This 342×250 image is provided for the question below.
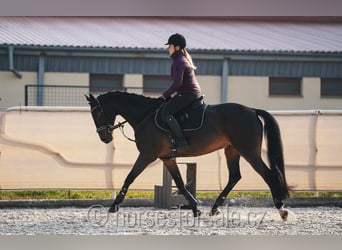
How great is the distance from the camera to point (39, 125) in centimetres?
865

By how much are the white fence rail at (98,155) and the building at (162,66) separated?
670cm

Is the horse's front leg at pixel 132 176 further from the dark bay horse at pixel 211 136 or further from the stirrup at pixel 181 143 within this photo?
the stirrup at pixel 181 143

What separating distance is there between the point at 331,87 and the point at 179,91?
10.6 meters

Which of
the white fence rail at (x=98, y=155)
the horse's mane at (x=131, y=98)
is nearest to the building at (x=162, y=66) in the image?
the white fence rail at (x=98, y=155)

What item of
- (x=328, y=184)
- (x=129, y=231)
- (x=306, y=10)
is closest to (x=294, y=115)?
(x=328, y=184)

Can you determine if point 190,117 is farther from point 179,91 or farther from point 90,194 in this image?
point 90,194

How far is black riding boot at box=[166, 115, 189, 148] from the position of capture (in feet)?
21.8

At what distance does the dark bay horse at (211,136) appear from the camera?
259 inches

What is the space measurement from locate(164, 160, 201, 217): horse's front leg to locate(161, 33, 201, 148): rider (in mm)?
327

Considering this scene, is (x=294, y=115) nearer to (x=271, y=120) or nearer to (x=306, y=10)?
(x=271, y=120)

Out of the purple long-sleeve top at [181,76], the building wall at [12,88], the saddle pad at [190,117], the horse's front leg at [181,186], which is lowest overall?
the horse's front leg at [181,186]

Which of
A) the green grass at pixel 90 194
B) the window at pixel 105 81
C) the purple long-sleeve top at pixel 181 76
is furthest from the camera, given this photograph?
the window at pixel 105 81

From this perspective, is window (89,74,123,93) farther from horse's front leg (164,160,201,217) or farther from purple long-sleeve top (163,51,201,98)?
purple long-sleeve top (163,51,201,98)

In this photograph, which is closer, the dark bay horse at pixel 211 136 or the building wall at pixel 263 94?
the dark bay horse at pixel 211 136
